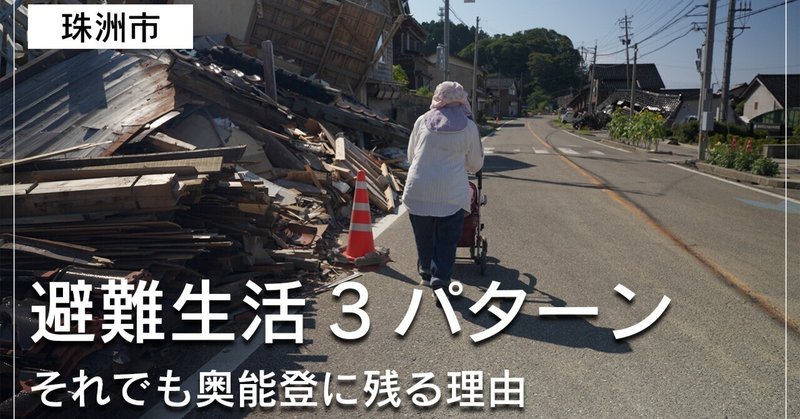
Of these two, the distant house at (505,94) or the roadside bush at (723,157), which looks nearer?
the roadside bush at (723,157)

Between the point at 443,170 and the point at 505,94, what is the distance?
4721 inches

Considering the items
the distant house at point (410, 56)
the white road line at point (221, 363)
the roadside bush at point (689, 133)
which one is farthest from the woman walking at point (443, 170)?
the distant house at point (410, 56)

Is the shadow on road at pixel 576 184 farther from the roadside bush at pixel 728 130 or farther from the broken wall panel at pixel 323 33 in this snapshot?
the roadside bush at pixel 728 130

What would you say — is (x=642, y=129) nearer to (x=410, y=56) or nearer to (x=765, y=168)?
(x=765, y=168)

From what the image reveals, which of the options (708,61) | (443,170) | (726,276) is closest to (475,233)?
(443,170)

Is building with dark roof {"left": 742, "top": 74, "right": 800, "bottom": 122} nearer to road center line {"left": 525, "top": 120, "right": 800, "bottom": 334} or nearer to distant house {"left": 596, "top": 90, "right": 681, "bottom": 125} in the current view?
distant house {"left": 596, "top": 90, "right": 681, "bottom": 125}

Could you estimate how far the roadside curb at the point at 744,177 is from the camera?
1598cm

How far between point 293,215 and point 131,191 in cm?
345

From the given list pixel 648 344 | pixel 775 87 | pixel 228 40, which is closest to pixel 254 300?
pixel 648 344

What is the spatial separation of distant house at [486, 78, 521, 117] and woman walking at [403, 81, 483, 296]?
112830 mm

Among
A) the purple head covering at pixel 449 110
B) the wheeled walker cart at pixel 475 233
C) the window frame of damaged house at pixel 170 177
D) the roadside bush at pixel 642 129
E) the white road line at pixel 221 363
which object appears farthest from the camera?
the roadside bush at pixel 642 129

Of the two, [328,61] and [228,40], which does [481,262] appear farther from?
[328,61]

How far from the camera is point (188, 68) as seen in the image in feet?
35.9

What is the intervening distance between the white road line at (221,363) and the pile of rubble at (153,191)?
40cm
